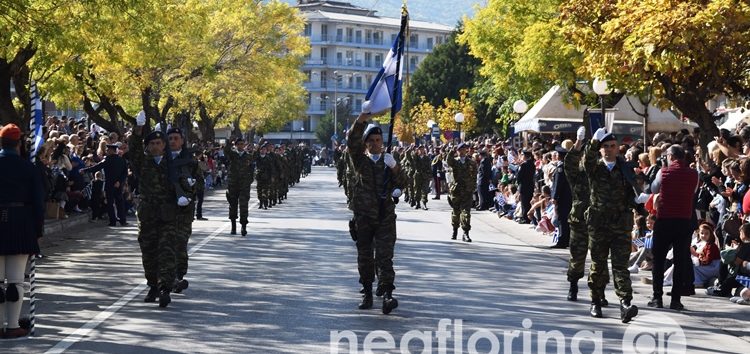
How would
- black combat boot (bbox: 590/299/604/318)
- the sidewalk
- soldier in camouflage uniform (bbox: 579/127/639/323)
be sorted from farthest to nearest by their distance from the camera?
black combat boot (bbox: 590/299/604/318), soldier in camouflage uniform (bbox: 579/127/639/323), the sidewalk

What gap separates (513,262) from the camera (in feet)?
60.8

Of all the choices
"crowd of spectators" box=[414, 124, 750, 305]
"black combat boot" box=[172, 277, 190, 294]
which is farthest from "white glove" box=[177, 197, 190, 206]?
"crowd of spectators" box=[414, 124, 750, 305]

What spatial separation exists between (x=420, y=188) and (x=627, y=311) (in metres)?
24.4

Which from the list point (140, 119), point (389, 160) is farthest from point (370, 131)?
point (140, 119)

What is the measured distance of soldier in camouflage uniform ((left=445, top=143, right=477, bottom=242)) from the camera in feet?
74.1

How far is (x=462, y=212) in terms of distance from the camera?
2258 centimetres

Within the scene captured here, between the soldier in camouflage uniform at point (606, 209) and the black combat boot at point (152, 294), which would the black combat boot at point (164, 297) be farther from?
the soldier in camouflage uniform at point (606, 209)

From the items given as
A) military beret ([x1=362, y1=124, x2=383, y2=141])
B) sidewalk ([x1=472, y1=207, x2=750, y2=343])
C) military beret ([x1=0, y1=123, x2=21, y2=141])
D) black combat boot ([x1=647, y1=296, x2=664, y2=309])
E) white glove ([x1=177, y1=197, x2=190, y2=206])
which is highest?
military beret ([x1=362, y1=124, x2=383, y2=141])

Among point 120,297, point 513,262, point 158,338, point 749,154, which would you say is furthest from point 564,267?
point 158,338

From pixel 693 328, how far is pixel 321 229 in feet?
46.2

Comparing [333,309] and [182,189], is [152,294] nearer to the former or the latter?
[182,189]

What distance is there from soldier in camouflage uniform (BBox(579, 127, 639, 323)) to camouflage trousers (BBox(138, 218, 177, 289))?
4.36 meters

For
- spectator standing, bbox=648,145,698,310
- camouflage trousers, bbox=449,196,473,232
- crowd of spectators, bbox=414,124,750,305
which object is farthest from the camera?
camouflage trousers, bbox=449,196,473,232

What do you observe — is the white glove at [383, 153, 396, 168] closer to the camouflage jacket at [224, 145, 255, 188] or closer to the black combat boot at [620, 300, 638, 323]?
the black combat boot at [620, 300, 638, 323]
